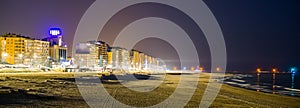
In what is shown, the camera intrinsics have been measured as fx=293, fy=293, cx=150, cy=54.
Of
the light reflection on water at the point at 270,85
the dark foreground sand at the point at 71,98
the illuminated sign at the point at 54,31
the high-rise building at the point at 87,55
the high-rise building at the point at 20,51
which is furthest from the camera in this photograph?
the high-rise building at the point at 87,55

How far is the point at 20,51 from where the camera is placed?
11962 centimetres

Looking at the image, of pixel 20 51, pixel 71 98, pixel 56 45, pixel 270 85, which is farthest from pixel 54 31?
pixel 71 98

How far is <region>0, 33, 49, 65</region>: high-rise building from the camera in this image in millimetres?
114125

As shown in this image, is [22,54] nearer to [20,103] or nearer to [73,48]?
[73,48]

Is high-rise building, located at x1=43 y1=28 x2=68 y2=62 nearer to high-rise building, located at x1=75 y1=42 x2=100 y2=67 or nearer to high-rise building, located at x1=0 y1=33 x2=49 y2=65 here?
high-rise building, located at x1=0 y1=33 x2=49 y2=65

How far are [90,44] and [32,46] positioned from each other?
66948mm

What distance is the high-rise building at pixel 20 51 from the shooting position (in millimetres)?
114125

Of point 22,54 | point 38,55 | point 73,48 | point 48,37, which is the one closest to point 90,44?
point 73,48

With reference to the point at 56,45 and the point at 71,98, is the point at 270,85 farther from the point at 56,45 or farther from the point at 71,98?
the point at 56,45

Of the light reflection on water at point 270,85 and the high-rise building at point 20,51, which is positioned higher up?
the high-rise building at point 20,51

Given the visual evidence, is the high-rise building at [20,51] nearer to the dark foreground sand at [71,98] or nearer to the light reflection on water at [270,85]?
the light reflection on water at [270,85]

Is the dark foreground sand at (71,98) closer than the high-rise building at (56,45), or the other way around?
the dark foreground sand at (71,98)

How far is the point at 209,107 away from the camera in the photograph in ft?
62.7

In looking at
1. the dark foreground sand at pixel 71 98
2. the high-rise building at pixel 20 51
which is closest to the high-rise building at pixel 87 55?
the high-rise building at pixel 20 51
